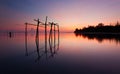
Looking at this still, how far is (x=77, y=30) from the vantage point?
14288 centimetres

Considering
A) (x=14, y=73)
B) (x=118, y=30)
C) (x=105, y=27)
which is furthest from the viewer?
(x=105, y=27)

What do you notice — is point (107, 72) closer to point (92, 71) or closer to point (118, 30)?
point (92, 71)

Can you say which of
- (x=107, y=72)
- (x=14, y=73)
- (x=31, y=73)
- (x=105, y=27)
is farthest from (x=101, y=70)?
(x=105, y=27)

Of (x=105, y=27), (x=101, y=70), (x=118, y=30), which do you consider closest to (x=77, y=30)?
(x=105, y=27)

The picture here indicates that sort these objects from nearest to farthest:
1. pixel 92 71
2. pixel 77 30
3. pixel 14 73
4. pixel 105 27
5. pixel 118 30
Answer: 1. pixel 14 73
2. pixel 92 71
3. pixel 118 30
4. pixel 105 27
5. pixel 77 30

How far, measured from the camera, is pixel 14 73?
7.43 meters

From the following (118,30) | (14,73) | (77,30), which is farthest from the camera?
(77,30)

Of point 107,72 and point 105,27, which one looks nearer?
point 107,72

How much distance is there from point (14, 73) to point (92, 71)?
3178 mm

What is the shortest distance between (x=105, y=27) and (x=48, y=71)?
95076mm

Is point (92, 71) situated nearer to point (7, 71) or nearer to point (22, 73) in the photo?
point (22, 73)

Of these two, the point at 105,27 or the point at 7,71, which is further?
the point at 105,27

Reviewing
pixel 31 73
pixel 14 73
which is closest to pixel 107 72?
pixel 31 73

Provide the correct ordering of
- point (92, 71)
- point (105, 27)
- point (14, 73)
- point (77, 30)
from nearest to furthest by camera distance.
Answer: point (14, 73) → point (92, 71) → point (105, 27) → point (77, 30)
